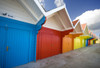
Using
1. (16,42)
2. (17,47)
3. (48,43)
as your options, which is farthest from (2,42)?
(48,43)

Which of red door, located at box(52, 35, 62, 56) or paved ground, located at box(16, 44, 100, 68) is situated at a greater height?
red door, located at box(52, 35, 62, 56)

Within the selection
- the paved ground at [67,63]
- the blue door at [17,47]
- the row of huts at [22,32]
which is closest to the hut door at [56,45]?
the row of huts at [22,32]

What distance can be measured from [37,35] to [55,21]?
318cm

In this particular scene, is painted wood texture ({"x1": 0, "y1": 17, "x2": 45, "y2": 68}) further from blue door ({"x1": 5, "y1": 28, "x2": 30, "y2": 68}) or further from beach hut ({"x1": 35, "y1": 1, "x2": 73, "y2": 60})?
beach hut ({"x1": 35, "y1": 1, "x2": 73, "y2": 60})

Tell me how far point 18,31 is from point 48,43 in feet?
10.5

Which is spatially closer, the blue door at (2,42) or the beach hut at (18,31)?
the blue door at (2,42)

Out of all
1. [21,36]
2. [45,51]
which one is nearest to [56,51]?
[45,51]

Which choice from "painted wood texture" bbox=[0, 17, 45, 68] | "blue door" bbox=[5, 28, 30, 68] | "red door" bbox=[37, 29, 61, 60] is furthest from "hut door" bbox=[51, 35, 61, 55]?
"blue door" bbox=[5, 28, 30, 68]

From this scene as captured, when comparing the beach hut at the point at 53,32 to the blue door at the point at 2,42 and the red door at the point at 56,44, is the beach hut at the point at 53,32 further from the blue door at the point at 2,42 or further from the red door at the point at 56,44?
the blue door at the point at 2,42

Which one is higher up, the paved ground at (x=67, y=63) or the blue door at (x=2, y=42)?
Answer: the blue door at (x=2, y=42)

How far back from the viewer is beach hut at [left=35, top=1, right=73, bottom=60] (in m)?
4.74

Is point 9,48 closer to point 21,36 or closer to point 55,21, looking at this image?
point 21,36

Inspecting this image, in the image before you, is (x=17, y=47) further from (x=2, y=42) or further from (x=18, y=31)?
(x=18, y=31)

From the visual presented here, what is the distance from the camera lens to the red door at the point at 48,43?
471 centimetres
